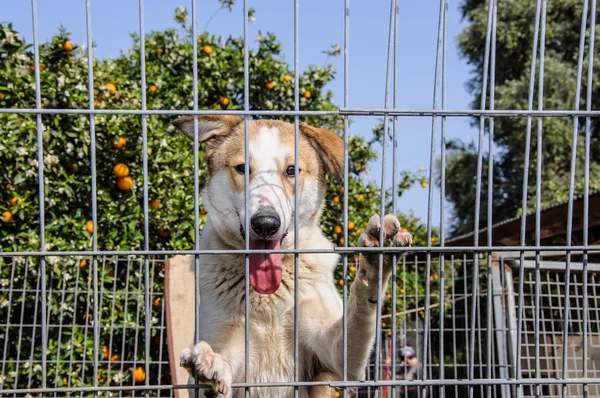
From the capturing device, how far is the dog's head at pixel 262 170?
315 centimetres

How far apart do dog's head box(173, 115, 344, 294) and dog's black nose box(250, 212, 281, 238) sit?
7cm

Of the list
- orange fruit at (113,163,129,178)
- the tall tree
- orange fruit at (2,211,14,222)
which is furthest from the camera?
the tall tree

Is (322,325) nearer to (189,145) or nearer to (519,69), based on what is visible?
(189,145)

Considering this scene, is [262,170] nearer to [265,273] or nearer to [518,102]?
[265,273]

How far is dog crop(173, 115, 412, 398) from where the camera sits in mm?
2857

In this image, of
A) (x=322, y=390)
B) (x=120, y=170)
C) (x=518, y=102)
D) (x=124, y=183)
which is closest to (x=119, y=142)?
(x=120, y=170)

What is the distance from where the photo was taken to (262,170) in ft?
11.1

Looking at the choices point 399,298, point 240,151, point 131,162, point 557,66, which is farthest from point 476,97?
point 240,151

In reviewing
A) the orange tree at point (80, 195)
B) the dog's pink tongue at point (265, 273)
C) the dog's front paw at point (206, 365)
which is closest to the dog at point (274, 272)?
the dog's pink tongue at point (265, 273)

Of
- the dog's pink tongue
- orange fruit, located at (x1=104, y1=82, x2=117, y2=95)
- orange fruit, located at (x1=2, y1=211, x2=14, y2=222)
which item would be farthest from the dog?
orange fruit, located at (x1=104, y1=82, x2=117, y2=95)

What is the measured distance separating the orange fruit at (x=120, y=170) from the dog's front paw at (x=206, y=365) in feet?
10.6

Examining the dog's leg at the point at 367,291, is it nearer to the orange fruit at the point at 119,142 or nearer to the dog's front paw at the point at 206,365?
the dog's front paw at the point at 206,365

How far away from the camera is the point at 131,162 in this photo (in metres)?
5.60

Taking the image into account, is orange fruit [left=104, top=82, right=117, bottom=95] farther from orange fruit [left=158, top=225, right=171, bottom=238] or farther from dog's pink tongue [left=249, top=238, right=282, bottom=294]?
dog's pink tongue [left=249, top=238, right=282, bottom=294]
